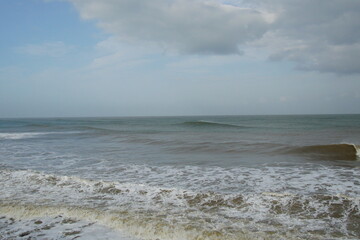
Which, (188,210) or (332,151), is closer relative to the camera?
→ (188,210)

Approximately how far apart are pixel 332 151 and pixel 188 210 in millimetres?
10679

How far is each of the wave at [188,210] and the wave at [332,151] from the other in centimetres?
679

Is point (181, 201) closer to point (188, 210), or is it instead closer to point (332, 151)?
point (188, 210)

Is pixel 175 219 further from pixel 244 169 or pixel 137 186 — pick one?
pixel 244 169

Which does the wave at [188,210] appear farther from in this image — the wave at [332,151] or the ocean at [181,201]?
the wave at [332,151]

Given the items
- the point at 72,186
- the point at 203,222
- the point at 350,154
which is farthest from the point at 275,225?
the point at 350,154

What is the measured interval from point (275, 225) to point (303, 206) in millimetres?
1218

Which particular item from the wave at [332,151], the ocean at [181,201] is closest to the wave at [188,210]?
the ocean at [181,201]

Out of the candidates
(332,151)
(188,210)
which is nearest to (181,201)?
(188,210)

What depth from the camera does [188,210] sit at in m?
4.64

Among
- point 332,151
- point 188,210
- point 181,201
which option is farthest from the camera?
point 332,151

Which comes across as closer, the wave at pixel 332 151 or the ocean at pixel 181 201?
the ocean at pixel 181 201

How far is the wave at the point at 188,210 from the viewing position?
148 inches

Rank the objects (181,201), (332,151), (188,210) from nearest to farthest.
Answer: (188,210) < (181,201) < (332,151)
